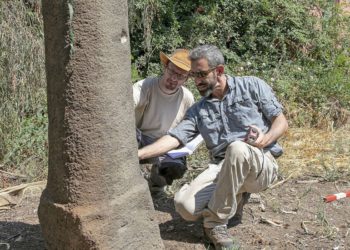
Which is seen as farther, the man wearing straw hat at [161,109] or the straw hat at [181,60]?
the man wearing straw hat at [161,109]

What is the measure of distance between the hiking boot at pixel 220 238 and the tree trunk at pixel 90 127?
86cm

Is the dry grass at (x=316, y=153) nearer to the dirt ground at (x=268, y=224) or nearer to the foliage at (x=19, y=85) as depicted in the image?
the dirt ground at (x=268, y=224)

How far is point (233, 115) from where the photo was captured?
15.0ft

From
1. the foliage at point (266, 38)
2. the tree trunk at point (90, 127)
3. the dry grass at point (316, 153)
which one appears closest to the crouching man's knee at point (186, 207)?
the tree trunk at point (90, 127)

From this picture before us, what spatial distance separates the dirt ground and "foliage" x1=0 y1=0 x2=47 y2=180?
2.90ft

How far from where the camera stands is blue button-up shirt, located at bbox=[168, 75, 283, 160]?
15.0 feet

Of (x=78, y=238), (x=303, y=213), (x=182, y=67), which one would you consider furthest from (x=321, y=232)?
(x=78, y=238)

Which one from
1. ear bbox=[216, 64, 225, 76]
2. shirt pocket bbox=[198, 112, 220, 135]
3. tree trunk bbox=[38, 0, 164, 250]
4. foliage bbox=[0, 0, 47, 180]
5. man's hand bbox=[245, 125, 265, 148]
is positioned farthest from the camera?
foliage bbox=[0, 0, 47, 180]

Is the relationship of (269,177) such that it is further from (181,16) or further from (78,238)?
(181,16)

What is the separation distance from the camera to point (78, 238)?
344 cm

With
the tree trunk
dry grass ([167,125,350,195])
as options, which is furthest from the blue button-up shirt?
the tree trunk

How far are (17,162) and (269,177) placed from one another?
113 inches

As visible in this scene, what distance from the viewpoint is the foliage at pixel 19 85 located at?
6.34m

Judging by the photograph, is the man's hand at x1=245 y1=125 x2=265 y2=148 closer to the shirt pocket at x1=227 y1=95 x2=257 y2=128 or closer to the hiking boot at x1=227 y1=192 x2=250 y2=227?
the shirt pocket at x1=227 y1=95 x2=257 y2=128
